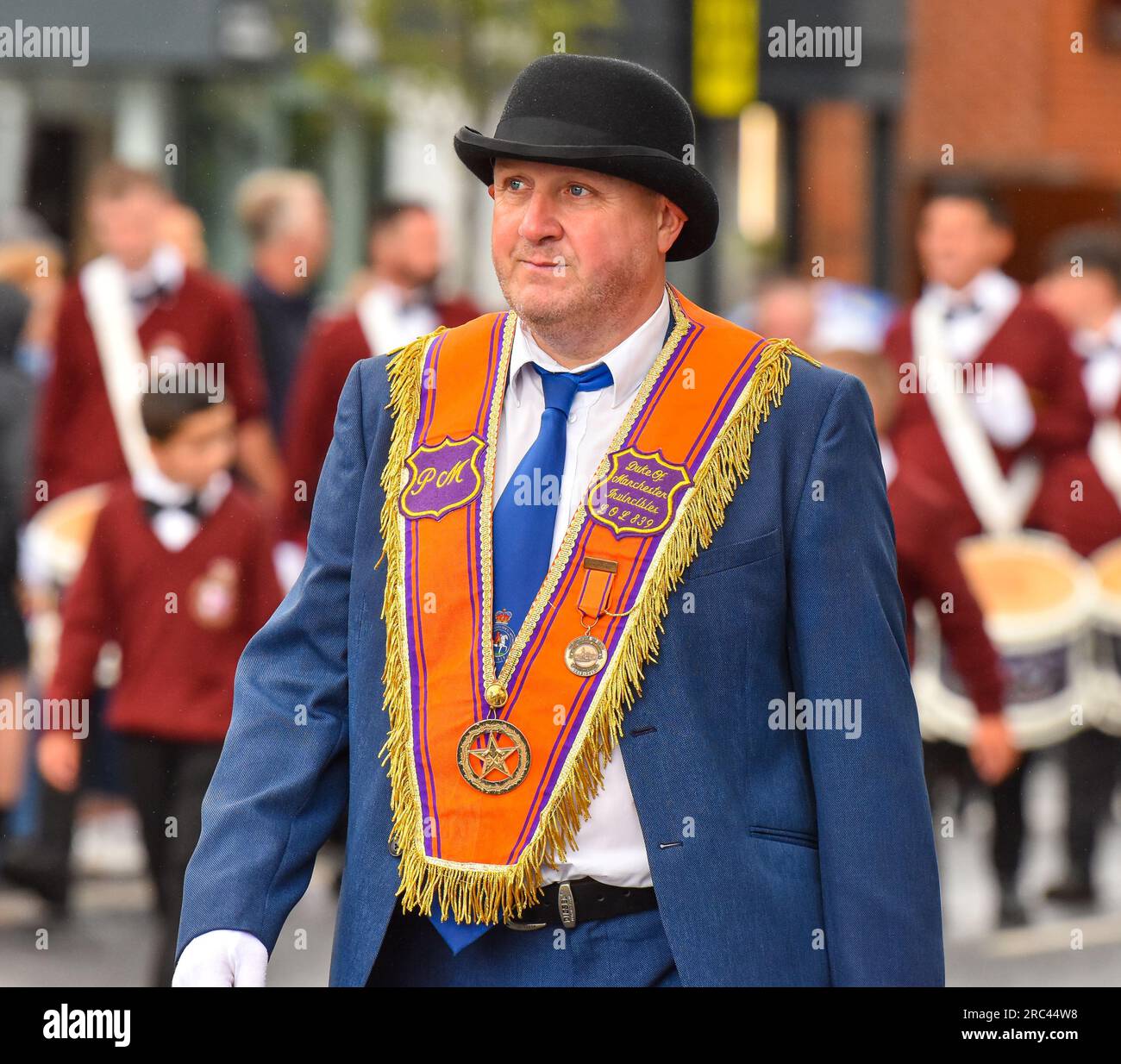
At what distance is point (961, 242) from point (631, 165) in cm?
528

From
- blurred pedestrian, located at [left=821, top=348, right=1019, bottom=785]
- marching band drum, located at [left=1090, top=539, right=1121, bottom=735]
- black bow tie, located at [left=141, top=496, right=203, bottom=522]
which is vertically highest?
black bow tie, located at [left=141, top=496, right=203, bottom=522]

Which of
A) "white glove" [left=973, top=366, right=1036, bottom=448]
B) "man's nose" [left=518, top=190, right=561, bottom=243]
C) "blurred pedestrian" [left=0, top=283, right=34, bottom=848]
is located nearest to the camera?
"man's nose" [left=518, top=190, right=561, bottom=243]

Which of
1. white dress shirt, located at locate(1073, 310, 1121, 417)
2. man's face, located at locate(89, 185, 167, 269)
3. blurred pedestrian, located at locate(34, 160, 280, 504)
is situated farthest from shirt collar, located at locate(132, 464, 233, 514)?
white dress shirt, located at locate(1073, 310, 1121, 417)

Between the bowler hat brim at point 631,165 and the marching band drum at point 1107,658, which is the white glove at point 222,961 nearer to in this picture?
the bowler hat brim at point 631,165

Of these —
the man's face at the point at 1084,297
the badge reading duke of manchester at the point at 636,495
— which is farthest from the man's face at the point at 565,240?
the man's face at the point at 1084,297

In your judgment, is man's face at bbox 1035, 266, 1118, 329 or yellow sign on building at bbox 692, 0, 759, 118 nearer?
man's face at bbox 1035, 266, 1118, 329

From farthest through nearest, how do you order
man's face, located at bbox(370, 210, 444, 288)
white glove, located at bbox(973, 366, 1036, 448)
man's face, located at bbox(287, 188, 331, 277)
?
man's face, located at bbox(287, 188, 331, 277) < man's face, located at bbox(370, 210, 444, 288) < white glove, located at bbox(973, 366, 1036, 448)

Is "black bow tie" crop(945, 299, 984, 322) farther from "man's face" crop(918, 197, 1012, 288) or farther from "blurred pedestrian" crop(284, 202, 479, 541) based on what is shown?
"blurred pedestrian" crop(284, 202, 479, 541)

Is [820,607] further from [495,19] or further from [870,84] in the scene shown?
[870,84]

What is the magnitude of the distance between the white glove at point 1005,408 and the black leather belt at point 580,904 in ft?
17.2

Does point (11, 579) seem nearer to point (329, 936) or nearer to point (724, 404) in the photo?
point (329, 936)

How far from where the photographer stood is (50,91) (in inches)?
616

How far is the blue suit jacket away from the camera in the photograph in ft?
10.1

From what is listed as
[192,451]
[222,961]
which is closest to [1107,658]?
[192,451]
